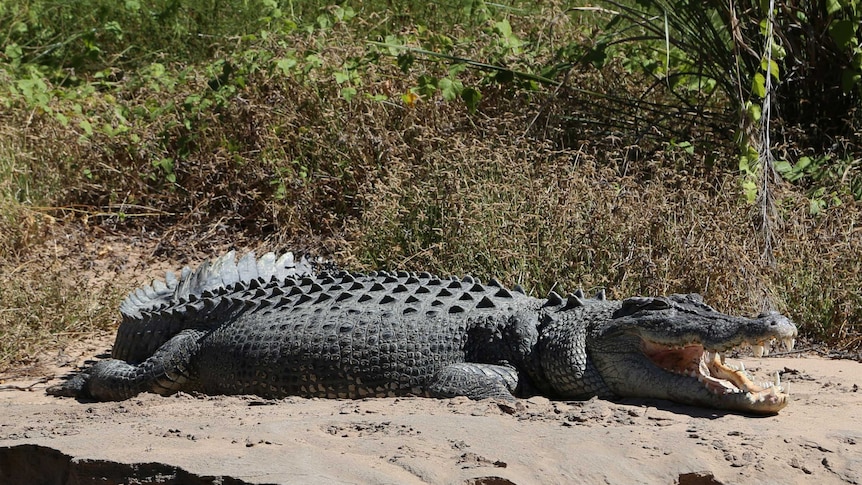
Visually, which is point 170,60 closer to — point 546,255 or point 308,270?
point 308,270

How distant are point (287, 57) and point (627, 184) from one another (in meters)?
3.12

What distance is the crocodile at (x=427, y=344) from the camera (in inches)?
176

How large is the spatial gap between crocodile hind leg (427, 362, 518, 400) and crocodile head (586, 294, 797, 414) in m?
0.38

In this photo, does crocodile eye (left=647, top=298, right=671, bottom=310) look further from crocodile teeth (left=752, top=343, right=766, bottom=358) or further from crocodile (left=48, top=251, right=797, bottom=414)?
crocodile teeth (left=752, top=343, right=766, bottom=358)

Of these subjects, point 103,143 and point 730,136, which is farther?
point 103,143

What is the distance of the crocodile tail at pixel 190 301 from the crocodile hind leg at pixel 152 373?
11cm

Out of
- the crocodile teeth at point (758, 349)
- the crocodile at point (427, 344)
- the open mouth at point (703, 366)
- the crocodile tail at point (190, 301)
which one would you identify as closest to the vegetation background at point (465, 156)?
the crocodile tail at point (190, 301)

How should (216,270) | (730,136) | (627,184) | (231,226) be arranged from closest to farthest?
(216,270) → (627,184) → (730,136) → (231,226)

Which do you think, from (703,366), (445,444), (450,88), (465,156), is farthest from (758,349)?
(450,88)

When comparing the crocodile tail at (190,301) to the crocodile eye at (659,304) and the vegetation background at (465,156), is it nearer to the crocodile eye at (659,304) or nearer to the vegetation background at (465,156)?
the vegetation background at (465,156)

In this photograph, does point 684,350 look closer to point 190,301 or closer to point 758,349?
point 758,349

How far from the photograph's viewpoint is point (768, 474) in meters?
3.66

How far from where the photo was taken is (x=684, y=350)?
4637 millimetres

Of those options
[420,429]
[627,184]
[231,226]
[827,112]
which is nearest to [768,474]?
[420,429]
